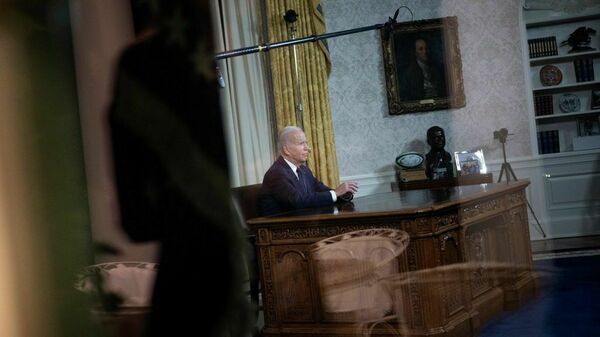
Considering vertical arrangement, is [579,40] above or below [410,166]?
above

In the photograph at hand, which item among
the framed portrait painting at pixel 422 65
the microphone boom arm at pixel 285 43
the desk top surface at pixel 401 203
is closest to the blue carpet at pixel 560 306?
the desk top surface at pixel 401 203

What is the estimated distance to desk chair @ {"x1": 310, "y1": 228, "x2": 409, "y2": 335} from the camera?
2.37 feet

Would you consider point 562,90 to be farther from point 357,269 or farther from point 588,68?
point 357,269

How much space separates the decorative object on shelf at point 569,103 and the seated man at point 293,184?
222mm

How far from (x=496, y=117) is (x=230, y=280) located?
352mm

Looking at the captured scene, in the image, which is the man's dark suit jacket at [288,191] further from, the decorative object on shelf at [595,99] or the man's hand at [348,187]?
the decorative object on shelf at [595,99]

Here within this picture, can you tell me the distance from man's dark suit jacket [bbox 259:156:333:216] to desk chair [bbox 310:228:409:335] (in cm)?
5

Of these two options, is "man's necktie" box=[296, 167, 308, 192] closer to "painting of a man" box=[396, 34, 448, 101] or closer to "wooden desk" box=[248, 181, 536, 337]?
"wooden desk" box=[248, 181, 536, 337]

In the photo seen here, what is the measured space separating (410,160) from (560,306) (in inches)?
10.1

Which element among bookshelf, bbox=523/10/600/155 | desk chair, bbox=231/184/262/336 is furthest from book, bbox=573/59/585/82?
desk chair, bbox=231/184/262/336

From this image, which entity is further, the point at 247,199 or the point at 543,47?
the point at 247,199

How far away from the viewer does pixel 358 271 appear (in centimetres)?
73

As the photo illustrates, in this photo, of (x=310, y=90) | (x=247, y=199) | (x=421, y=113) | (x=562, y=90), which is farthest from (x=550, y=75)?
(x=247, y=199)

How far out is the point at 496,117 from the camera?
666mm
